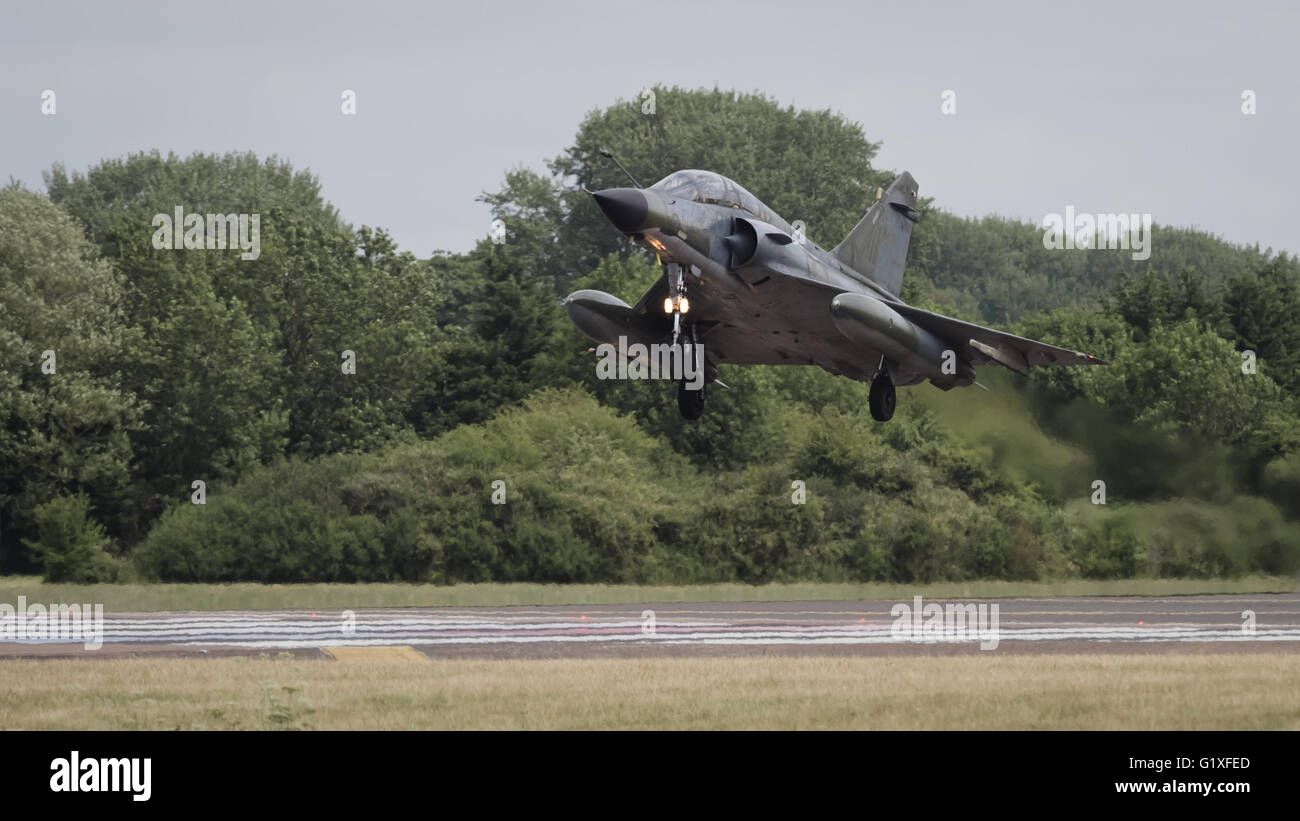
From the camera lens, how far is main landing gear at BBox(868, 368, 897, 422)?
2553 centimetres

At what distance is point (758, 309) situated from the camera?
2389cm

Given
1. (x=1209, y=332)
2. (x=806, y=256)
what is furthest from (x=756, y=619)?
(x=1209, y=332)

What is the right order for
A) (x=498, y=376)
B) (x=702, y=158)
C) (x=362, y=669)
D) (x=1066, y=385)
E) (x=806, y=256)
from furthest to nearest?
(x=702, y=158), (x=498, y=376), (x=1066, y=385), (x=806, y=256), (x=362, y=669)

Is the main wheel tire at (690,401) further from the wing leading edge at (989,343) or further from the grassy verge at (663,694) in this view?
the grassy verge at (663,694)

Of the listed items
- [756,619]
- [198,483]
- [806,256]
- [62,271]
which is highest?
[62,271]

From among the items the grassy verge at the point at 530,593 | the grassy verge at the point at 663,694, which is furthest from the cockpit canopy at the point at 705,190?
the grassy verge at the point at 530,593

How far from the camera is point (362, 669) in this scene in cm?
2253

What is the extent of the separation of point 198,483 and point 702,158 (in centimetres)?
3938

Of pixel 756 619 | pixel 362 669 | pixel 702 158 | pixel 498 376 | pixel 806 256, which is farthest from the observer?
pixel 702 158

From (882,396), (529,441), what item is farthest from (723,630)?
(529,441)

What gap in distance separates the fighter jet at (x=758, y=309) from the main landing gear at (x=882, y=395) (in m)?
0.02

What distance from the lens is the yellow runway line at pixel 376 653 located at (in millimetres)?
24344

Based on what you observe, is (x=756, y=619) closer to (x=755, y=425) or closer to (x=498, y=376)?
(x=755, y=425)

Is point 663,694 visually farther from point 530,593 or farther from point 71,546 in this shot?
point 71,546
